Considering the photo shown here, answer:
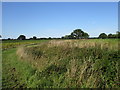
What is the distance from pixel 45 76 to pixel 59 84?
47.4 inches

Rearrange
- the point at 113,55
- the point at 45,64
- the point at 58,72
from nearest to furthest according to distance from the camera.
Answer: the point at 58,72, the point at 113,55, the point at 45,64

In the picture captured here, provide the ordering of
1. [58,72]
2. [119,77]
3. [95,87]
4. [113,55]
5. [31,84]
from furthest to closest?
[113,55]
[58,72]
[31,84]
[119,77]
[95,87]

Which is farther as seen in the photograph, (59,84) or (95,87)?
(59,84)

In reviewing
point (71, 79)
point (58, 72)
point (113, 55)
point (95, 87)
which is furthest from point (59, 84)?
point (113, 55)

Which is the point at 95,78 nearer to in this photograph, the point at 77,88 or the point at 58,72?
the point at 77,88

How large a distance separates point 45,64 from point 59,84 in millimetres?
2602

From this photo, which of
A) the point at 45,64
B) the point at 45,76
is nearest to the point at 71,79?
the point at 45,76

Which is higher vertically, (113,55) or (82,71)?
(113,55)

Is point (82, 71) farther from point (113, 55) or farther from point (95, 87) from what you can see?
point (113, 55)

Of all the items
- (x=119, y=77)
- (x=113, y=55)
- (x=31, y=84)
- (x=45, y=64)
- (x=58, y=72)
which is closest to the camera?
(x=119, y=77)

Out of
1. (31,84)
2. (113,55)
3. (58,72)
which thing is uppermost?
(113,55)

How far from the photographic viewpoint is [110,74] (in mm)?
6156

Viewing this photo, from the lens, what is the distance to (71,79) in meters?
6.31

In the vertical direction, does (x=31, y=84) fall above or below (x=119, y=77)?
below
